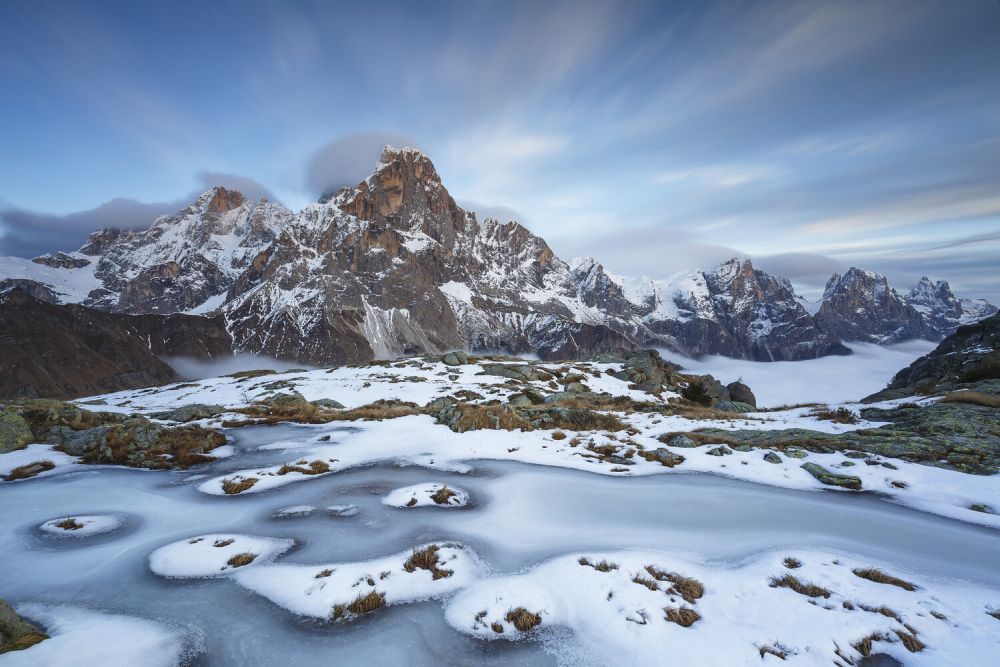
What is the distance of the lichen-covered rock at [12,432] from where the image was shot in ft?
56.6

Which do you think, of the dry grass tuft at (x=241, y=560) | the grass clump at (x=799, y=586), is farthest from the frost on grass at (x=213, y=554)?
the grass clump at (x=799, y=586)

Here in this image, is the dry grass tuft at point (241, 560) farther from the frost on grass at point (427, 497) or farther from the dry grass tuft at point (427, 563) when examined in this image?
the frost on grass at point (427, 497)

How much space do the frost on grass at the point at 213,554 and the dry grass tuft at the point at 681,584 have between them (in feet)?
28.8

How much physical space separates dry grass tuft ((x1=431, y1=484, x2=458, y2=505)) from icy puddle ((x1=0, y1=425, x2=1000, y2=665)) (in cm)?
22

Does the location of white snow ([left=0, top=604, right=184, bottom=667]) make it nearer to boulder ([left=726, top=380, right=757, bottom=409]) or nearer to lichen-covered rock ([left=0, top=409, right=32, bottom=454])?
lichen-covered rock ([left=0, top=409, right=32, bottom=454])

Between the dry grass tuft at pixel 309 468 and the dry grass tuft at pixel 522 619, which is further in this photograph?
the dry grass tuft at pixel 309 468

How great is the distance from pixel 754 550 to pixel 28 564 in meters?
16.8

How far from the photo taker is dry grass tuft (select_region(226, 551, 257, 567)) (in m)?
9.70

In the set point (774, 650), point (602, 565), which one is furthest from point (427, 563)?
point (774, 650)

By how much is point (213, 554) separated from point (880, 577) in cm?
1480

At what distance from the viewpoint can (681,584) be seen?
870cm

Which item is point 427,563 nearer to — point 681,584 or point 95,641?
point 681,584

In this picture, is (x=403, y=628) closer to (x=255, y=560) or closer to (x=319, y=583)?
(x=319, y=583)

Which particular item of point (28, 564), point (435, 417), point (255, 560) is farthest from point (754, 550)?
point (435, 417)
